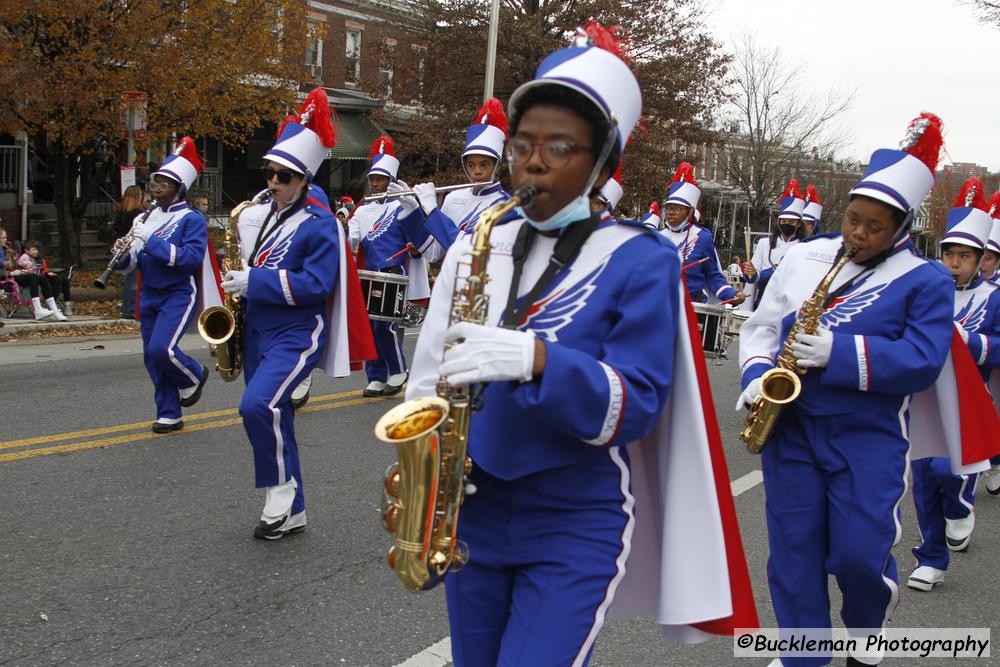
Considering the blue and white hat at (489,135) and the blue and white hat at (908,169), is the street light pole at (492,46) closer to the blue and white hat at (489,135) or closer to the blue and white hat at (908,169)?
the blue and white hat at (489,135)

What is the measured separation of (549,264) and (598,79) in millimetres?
481

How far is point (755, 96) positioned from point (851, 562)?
3177 cm

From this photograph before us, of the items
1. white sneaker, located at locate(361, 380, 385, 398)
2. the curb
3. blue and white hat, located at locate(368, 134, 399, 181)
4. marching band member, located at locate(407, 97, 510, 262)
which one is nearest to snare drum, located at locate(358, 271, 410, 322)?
marching band member, located at locate(407, 97, 510, 262)

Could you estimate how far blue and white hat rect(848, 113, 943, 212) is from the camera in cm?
376

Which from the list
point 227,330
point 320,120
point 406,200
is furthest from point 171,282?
point 320,120

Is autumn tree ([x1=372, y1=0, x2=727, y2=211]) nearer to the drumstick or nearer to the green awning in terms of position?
the green awning

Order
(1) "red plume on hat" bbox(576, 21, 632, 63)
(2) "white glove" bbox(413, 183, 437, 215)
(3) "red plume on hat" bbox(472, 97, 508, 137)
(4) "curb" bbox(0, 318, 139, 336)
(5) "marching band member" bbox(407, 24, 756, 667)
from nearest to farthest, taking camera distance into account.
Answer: (5) "marching band member" bbox(407, 24, 756, 667) → (1) "red plume on hat" bbox(576, 21, 632, 63) → (2) "white glove" bbox(413, 183, 437, 215) → (3) "red plume on hat" bbox(472, 97, 508, 137) → (4) "curb" bbox(0, 318, 139, 336)

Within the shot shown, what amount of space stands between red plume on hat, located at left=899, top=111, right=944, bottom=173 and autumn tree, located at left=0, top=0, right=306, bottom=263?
1322 cm

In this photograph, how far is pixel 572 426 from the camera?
7.55 ft

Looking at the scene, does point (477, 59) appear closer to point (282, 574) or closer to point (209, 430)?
→ point (209, 430)

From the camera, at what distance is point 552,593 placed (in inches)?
A: 96.4

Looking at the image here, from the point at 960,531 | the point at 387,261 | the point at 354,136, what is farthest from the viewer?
the point at 354,136

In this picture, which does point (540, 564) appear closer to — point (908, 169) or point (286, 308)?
point (908, 169)

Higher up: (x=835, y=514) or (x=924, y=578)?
(x=835, y=514)
